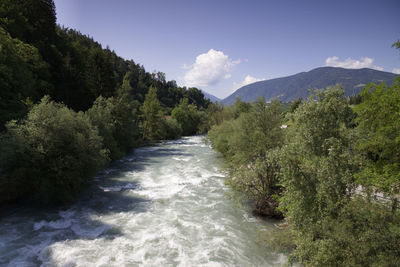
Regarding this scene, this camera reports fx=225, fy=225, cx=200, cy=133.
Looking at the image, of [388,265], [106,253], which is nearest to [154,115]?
[106,253]

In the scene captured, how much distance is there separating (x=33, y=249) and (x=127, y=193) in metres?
8.89

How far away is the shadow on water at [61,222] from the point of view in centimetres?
1124

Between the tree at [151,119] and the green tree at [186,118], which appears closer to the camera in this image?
the tree at [151,119]

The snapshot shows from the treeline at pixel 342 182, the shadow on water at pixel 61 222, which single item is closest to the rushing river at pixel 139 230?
the shadow on water at pixel 61 222

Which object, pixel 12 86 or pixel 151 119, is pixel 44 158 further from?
pixel 151 119

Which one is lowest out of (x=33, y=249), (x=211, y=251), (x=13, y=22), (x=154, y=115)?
(x=211, y=251)

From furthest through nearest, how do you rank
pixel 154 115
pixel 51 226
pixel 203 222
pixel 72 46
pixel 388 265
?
pixel 154 115, pixel 72 46, pixel 203 222, pixel 51 226, pixel 388 265

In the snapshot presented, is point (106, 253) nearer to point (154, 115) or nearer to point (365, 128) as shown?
point (365, 128)

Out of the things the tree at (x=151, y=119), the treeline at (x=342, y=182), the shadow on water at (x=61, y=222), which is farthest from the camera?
the tree at (x=151, y=119)

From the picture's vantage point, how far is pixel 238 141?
19203 millimetres

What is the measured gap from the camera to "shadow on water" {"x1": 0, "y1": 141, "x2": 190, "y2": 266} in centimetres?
1124

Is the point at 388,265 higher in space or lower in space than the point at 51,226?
higher

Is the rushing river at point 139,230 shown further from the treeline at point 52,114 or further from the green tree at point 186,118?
the green tree at point 186,118

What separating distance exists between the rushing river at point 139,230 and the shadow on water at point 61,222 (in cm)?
4
